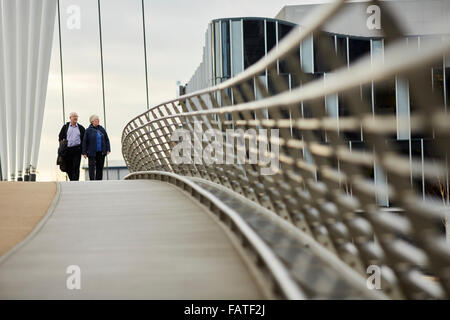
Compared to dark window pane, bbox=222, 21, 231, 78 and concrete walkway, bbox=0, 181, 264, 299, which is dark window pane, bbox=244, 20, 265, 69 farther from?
concrete walkway, bbox=0, 181, 264, 299

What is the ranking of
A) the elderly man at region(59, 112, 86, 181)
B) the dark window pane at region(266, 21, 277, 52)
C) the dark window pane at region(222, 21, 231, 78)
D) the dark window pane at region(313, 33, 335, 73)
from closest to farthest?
the dark window pane at region(313, 33, 335, 73) → the elderly man at region(59, 112, 86, 181) → the dark window pane at region(222, 21, 231, 78) → the dark window pane at region(266, 21, 277, 52)

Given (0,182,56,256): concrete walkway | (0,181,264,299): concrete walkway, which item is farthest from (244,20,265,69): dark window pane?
(0,181,264,299): concrete walkway

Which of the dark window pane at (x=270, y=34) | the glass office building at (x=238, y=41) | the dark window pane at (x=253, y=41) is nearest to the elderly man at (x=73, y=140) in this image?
the glass office building at (x=238, y=41)

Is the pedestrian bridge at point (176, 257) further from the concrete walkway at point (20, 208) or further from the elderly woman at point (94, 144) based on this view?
the elderly woman at point (94, 144)

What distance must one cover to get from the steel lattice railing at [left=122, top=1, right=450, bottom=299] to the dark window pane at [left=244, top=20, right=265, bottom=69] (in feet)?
65.5

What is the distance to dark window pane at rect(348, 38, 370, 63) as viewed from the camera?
26609 mm

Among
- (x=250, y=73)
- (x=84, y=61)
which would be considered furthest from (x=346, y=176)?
(x=84, y=61)

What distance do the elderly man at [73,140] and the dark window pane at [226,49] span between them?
11.9 metres

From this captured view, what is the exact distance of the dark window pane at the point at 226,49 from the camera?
25.2 meters

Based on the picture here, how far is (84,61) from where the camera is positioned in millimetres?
24766

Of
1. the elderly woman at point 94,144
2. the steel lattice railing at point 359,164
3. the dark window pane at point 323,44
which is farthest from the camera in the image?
→ the elderly woman at point 94,144

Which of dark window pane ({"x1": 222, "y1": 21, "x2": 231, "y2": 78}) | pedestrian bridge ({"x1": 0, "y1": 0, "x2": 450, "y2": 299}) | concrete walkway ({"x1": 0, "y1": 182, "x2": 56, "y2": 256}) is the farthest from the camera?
dark window pane ({"x1": 222, "y1": 21, "x2": 231, "y2": 78})

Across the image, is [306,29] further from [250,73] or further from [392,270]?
[250,73]
